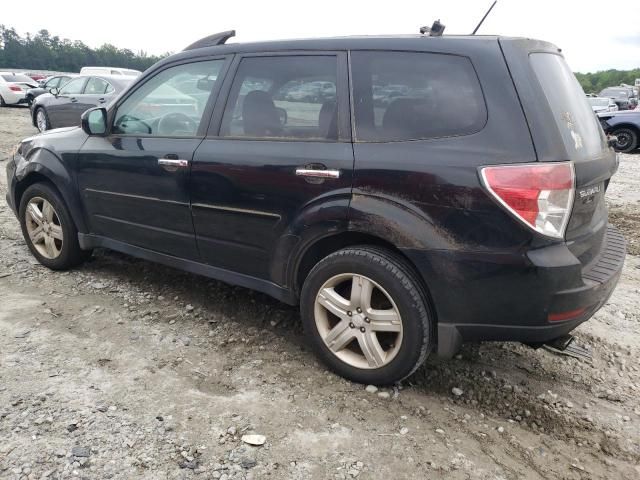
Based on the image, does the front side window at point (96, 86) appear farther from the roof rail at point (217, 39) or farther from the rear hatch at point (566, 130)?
the rear hatch at point (566, 130)

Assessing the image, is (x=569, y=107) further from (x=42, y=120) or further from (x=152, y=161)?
(x=42, y=120)

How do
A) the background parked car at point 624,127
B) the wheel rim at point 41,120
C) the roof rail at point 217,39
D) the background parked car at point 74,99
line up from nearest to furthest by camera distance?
the roof rail at point 217,39, the background parked car at point 74,99, the background parked car at point 624,127, the wheel rim at point 41,120

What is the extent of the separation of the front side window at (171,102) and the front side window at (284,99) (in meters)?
0.25

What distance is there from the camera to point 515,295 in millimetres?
2424

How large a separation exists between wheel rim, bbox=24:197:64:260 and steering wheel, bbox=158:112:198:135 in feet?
4.42

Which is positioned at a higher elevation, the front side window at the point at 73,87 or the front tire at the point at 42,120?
the front side window at the point at 73,87

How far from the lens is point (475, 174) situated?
7.84 feet

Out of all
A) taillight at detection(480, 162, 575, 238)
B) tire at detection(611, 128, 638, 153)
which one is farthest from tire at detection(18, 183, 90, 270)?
tire at detection(611, 128, 638, 153)

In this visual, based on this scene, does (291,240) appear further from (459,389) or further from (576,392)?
(576,392)

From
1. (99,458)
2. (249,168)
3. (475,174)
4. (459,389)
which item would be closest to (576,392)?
(459,389)

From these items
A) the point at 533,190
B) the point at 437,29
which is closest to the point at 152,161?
the point at 437,29

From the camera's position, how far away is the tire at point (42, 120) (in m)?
13.6

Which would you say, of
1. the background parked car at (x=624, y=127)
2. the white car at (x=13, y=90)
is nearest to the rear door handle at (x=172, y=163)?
the background parked car at (x=624, y=127)

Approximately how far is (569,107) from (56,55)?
73801 millimetres
